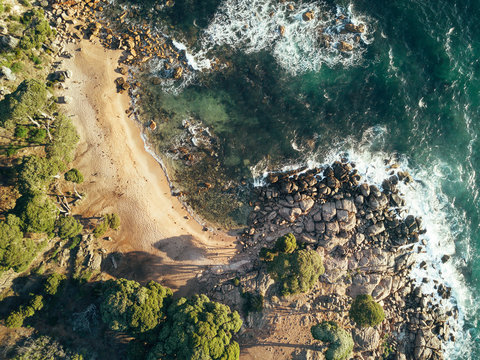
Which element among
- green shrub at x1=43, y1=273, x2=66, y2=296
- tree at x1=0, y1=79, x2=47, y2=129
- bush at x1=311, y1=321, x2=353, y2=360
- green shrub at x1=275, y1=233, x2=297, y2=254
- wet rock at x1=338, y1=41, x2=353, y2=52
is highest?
wet rock at x1=338, y1=41, x2=353, y2=52

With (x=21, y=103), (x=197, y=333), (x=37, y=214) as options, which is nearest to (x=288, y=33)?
(x=21, y=103)

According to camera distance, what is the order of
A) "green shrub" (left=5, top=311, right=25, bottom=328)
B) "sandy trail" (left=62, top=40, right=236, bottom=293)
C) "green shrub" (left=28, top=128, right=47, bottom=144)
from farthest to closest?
"sandy trail" (left=62, top=40, right=236, bottom=293) < "green shrub" (left=28, top=128, right=47, bottom=144) < "green shrub" (left=5, top=311, right=25, bottom=328)

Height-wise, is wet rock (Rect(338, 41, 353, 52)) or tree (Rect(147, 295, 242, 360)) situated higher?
wet rock (Rect(338, 41, 353, 52))

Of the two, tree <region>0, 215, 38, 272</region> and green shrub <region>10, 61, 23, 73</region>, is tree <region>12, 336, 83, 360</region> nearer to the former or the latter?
tree <region>0, 215, 38, 272</region>

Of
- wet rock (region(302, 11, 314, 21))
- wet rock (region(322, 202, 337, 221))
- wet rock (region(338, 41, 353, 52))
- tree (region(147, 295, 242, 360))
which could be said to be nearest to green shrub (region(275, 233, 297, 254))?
wet rock (region(322, 202, 337, 221))

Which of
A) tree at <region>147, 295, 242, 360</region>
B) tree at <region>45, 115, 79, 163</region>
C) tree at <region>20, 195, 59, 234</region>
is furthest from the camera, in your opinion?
tree at <region>45, 115, 79, 163</region>

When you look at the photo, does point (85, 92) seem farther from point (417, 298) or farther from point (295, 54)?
point (417, 298)

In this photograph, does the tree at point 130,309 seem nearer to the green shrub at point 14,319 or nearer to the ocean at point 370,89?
the green shrub at point 14,319

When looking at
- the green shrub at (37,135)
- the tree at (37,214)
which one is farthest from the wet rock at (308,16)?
the tree at (37,214)
